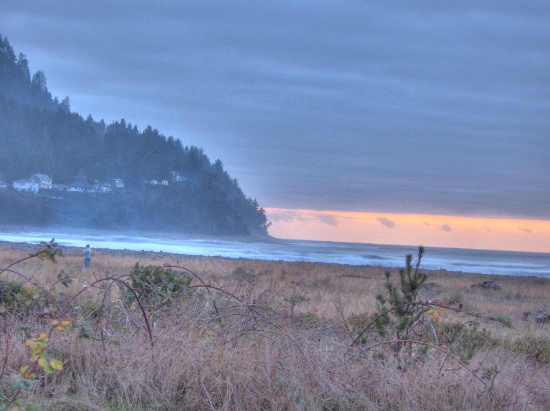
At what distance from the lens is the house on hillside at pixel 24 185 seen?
10481cm

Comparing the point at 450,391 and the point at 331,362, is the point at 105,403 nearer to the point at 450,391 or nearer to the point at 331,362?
the point at 331,362

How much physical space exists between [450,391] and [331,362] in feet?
3.46

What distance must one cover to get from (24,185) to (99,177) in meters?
16.3

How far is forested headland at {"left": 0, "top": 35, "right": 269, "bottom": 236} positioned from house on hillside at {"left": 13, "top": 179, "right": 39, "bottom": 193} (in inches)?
48.6

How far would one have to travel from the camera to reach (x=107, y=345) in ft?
17.0

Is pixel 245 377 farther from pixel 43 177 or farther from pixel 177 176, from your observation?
pixel 177 176

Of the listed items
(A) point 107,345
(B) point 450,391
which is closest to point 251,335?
(A) point 107,345

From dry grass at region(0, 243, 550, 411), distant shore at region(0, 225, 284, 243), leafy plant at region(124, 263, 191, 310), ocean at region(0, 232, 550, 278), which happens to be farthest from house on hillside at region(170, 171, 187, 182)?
dry grass at region(0, 243, 550, 411)

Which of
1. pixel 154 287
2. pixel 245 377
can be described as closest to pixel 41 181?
pixel 154 287

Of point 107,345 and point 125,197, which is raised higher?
point 125,197

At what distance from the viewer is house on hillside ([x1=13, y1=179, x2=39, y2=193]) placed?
105m

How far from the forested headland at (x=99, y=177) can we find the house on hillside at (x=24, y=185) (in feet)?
4.05

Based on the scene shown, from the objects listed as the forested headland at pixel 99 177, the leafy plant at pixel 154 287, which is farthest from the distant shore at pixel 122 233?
the leafy plant at pixel 154 287

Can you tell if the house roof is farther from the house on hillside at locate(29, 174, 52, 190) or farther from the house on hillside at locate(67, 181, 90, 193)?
the house on hillside at locate(67, 181, 90, 193)
